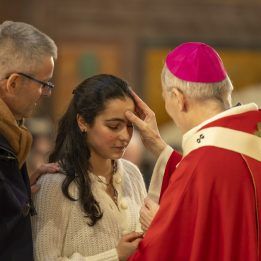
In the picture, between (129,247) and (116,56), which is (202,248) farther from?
(116,56)

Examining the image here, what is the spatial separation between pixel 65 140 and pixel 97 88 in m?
0.28

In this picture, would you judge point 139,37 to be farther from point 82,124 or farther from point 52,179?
point 52,179

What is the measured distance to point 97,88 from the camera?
11.7ft

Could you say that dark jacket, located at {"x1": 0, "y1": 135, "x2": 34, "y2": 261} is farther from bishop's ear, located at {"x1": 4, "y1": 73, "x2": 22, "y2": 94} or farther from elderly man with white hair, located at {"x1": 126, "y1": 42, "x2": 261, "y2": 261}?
elderly man with white hair, located at {"x1": 126, "y1": 42, "x2": 261, "y2": 261}

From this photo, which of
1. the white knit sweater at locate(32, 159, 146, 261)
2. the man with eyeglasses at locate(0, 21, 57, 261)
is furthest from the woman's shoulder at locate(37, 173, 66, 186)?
the man with eyeglasses at locate(0, 21, 57, 261)

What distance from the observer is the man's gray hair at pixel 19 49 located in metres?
3.24

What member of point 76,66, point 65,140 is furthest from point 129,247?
point 76,66

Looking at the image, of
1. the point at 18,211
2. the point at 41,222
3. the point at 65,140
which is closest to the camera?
the point at 18,211

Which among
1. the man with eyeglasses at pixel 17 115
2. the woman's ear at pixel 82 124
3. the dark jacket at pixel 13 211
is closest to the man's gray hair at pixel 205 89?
the woman's ear at pixel 82 124

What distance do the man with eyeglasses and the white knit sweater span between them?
0.10 m

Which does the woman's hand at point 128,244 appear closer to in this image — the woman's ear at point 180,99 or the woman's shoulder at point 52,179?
the woman's shoulder at point 52,179

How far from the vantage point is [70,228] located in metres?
3.40

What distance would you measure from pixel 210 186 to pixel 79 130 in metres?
0.71

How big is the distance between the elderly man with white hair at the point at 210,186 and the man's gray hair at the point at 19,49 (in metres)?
0.58
